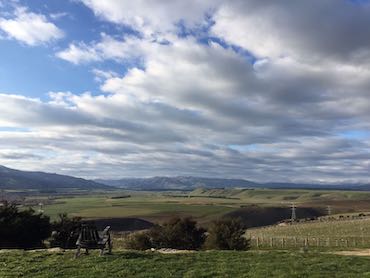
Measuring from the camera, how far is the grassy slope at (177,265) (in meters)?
17.3

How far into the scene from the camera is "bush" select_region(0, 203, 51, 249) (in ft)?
130

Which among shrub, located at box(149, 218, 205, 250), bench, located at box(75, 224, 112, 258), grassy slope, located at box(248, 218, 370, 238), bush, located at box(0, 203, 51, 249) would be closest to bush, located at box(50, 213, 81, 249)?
bush, located at box(0, 203, 51, 249)

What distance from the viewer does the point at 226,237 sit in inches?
1652

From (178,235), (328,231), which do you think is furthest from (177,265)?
(328,231)

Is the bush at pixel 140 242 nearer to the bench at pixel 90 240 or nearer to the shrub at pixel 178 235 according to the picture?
the shrub at pixel 178 235

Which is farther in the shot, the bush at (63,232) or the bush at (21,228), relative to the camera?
the bush at (63,232)

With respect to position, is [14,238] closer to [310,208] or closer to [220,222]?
[220,222]

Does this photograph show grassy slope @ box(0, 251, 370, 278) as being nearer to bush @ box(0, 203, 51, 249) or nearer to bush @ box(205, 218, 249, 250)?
bush @ box(0, 203, 51, 249)

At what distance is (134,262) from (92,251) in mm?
4623

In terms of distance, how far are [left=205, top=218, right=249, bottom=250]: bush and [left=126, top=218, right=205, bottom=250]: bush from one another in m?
1.86

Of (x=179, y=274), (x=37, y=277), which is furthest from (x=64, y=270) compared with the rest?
(x=179, y=274)

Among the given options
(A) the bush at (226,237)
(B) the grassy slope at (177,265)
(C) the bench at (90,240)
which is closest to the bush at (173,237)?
(A) the bush at (226,237)

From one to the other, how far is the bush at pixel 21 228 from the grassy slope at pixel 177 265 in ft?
60.6

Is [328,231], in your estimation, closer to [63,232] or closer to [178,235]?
[178,235]
